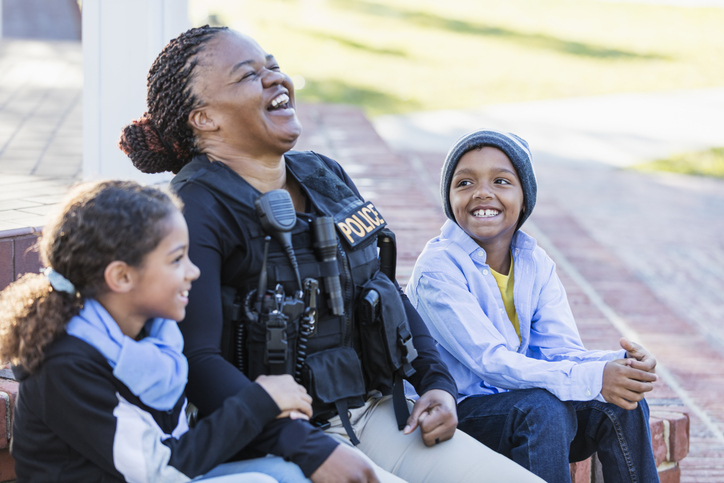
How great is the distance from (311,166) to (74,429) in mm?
966

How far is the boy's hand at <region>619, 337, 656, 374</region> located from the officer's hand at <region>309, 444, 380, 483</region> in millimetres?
820

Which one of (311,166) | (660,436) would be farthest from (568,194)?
(311,166)

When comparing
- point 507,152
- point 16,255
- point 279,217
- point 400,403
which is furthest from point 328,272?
point 16,255

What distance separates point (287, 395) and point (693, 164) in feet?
24.2

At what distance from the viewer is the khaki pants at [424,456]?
198cm

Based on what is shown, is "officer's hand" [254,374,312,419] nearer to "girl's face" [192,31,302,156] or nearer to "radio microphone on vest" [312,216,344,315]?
"radio microphone on vest" [312,216,344,315]

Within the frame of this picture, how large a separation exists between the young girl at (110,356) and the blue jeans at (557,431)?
2.33ft

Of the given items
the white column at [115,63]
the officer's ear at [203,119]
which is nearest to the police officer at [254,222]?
the officer's ear at [203,119]

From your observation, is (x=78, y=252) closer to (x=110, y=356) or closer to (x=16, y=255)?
(x=110, y=356)

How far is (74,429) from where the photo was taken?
5.10 ft

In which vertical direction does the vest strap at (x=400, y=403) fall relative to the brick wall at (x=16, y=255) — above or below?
below

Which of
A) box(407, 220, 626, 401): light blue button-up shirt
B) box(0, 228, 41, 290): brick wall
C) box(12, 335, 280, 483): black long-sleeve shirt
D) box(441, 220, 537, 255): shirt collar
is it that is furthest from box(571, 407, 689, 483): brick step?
box(0, 228, 41, 290): brick wall

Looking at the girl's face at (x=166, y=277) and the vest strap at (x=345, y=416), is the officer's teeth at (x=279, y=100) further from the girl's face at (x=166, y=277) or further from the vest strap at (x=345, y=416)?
the vest strap at (x=345, y=416)

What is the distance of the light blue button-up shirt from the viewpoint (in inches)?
86.3
